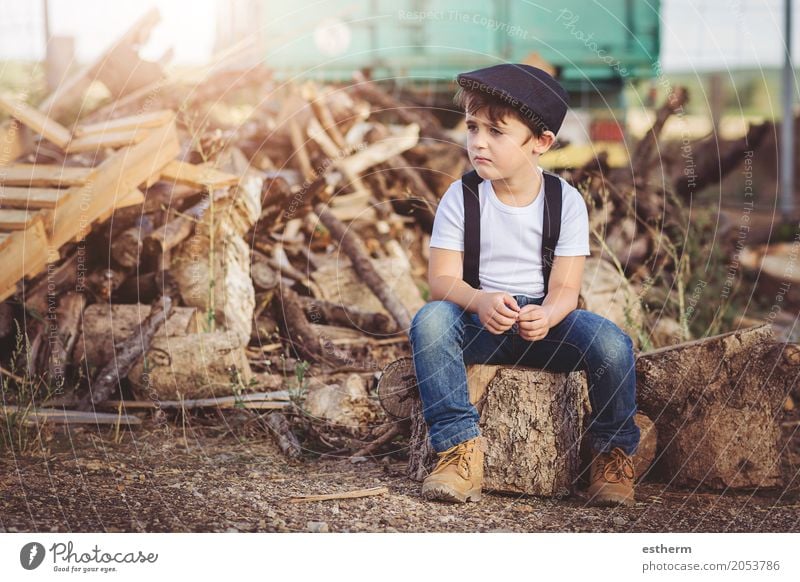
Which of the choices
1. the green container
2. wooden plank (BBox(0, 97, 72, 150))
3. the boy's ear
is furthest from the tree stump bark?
the green container

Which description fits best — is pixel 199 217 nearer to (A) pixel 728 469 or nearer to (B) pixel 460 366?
(B) pixel 460 366

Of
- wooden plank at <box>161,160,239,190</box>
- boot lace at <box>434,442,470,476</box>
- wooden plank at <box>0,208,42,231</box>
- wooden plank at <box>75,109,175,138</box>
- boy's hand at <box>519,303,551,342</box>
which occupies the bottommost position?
boot lace at <box>434,442,470,476</box>

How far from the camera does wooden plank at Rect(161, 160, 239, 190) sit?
4.55m

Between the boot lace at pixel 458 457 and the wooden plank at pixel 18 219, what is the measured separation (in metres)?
2.06

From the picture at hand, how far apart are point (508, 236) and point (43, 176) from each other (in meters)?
2.29

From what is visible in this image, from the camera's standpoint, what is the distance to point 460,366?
125 inches

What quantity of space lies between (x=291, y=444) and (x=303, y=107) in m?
2.96

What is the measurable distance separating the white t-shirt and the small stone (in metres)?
0.94

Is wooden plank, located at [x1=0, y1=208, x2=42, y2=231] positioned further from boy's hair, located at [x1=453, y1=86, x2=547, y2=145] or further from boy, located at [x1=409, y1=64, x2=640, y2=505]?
boy's hair, located at [x1=453, y1=86, x2=547, y2=145]

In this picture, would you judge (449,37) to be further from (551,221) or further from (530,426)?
(530,426)

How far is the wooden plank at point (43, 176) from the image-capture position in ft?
Result: 14.3

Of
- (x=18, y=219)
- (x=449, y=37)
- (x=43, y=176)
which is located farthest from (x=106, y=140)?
(x=449, y=37)

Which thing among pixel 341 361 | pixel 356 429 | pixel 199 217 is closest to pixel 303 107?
pixel 199 217

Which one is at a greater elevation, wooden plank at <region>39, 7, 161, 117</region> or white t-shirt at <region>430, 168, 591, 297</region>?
wooden plank at <region>39, 7, 161, 117</region>
